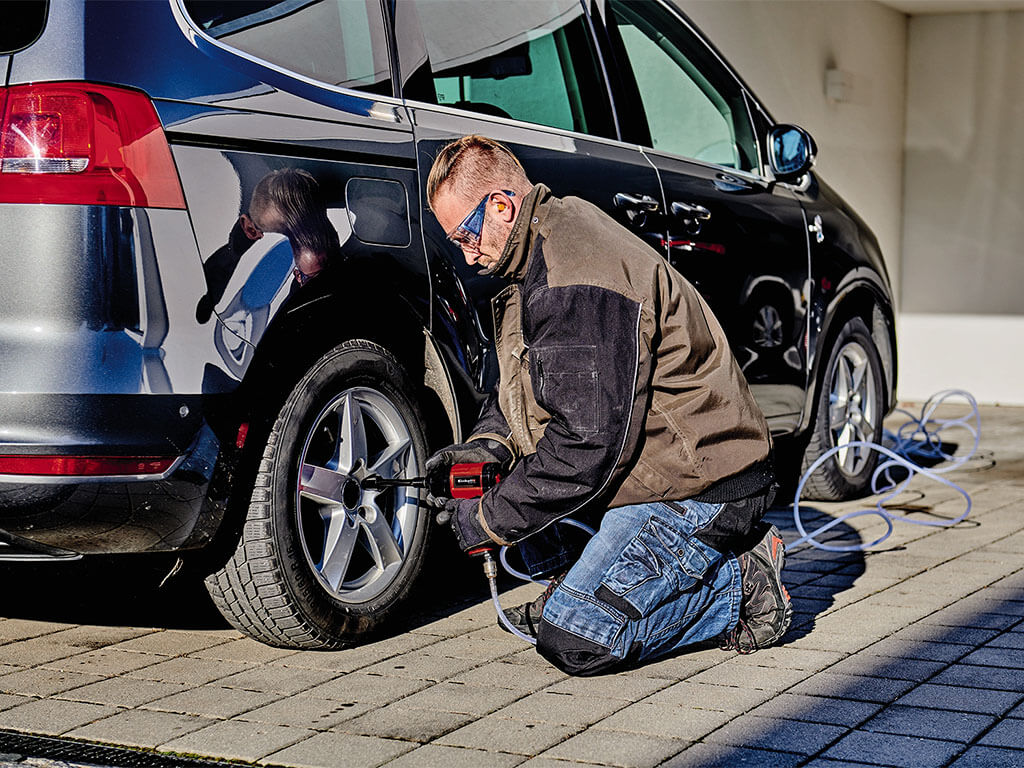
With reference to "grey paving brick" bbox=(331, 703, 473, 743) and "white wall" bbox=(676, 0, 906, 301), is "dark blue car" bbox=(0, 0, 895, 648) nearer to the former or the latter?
"grey paving brick" bbox=(331, 703, 473, 743)

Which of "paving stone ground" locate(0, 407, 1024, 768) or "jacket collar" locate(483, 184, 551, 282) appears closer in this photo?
"paving stone ground" locate(0, 407, 1024, 768)

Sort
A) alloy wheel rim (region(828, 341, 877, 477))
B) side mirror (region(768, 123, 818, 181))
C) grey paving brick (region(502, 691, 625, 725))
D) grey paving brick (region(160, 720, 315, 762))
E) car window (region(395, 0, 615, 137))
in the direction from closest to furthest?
1. grey paving brick (region(160, 720, 315, 762))
2. grey paving brick (region(502, 691, 625, 725))
3. car window (region(395, 0, 615, 137))
4. side mirror (region(768, 123, 818, 181))
5. alloy wheel rim (region(828, 341, 877, 477))

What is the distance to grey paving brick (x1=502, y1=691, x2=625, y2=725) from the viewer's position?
312cm

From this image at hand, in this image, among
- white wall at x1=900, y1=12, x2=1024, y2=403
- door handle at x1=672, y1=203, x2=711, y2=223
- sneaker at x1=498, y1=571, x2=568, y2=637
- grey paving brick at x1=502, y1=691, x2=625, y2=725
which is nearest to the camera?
grey paving brick at x1=502, y1=691, x2=625, y2=725

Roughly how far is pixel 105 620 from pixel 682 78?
2856 mm

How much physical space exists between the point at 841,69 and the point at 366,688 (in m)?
7.56

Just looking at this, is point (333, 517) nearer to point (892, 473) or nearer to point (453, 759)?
point (453, 759)

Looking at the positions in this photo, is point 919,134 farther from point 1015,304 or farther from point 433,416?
point 433,416

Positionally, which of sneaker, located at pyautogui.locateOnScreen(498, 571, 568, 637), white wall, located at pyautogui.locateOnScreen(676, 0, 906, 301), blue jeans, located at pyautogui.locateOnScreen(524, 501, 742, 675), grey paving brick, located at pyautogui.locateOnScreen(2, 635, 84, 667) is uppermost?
white wall, located at pyautogui.locateOnScreen(676, 0, 906, 301)

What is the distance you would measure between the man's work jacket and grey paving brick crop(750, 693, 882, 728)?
561 mm

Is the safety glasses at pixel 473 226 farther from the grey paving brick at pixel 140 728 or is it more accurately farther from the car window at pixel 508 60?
the grey paving brick at pixel 140 728

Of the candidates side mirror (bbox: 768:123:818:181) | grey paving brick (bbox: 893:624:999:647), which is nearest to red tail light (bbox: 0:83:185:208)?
grey paving brick (bbox: 893:624:999:647)

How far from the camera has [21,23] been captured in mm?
3176

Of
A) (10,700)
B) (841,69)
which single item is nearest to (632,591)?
(10,700)
